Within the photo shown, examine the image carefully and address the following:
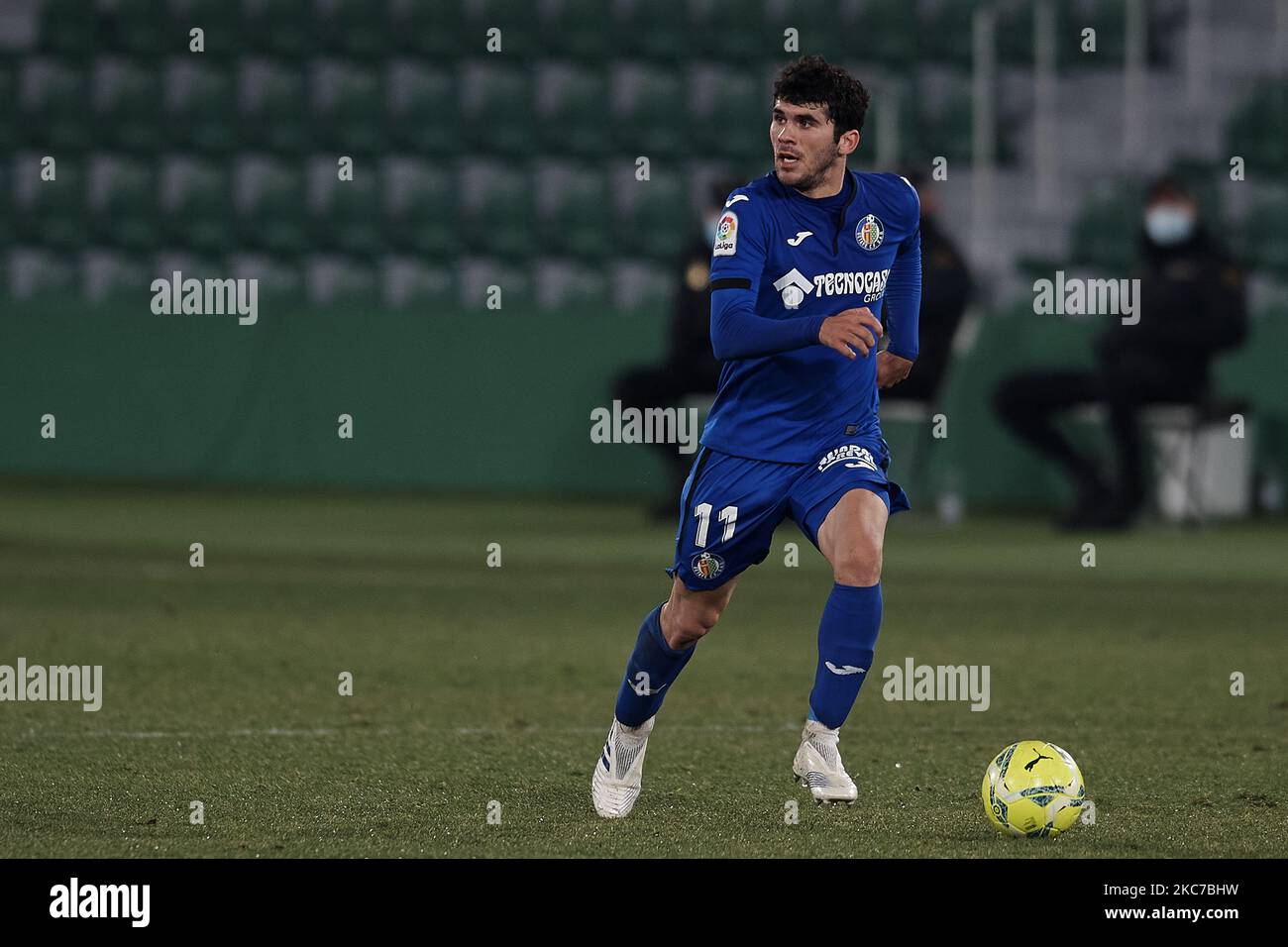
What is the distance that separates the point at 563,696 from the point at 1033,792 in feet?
8.89

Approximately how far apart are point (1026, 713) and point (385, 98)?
12341 millimetres

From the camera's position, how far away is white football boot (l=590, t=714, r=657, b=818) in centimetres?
510

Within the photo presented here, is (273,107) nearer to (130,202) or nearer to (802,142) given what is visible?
(130,202)

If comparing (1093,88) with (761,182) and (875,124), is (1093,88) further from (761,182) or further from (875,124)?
(761,182)

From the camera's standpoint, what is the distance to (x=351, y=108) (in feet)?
59.5

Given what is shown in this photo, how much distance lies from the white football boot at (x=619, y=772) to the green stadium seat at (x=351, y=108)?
13487mm

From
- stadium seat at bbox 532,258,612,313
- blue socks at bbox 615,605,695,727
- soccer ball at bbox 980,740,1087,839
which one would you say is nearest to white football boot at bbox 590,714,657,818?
blue socks at bbox 615,605,695,727

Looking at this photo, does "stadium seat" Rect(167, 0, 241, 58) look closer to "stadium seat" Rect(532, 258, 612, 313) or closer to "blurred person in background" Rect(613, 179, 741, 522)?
"stadium seat" Rect(532, 258, 612, 313)

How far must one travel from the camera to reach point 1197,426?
1428 centimetres

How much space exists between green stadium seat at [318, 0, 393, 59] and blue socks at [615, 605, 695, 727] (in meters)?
13.8

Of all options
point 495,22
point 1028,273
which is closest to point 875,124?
point 1028,273

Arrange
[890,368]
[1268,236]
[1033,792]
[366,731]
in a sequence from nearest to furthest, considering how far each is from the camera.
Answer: [1033,792], [890,368], [366,731], [1268,236]

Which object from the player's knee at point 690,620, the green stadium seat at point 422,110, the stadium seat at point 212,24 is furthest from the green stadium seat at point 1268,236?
the player's knee at point 690,620

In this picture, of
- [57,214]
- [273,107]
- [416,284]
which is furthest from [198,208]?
[416,284]
